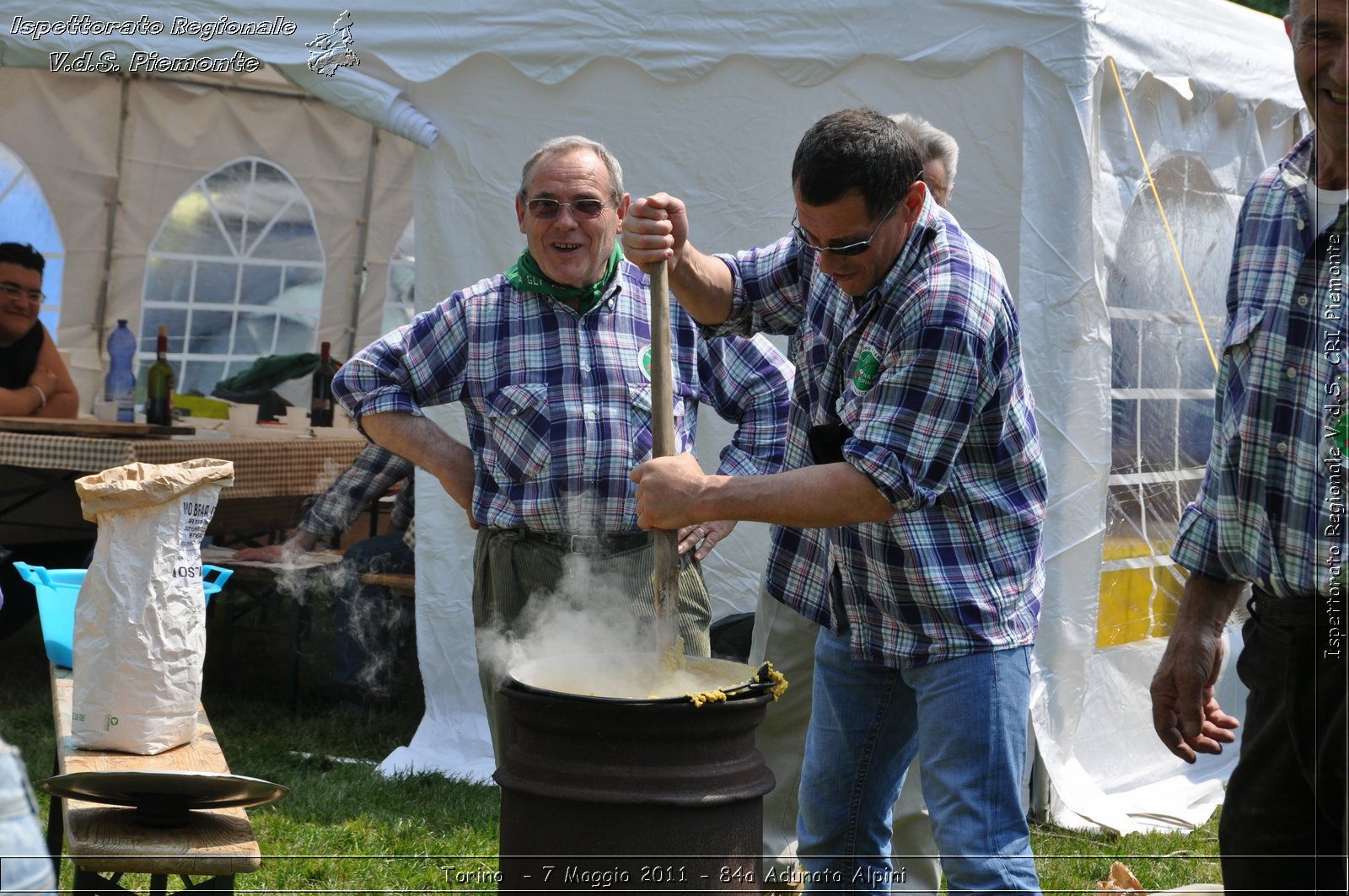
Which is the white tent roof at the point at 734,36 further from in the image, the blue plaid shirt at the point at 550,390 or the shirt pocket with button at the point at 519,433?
the shirt pocket with button at the point at 519,433

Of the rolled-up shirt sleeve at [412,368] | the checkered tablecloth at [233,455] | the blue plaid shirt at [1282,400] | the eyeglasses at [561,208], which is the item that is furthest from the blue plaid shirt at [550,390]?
the checkered tablecloth at [233,455]

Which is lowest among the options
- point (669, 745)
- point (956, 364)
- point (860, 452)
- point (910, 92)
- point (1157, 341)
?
point (669, 745)

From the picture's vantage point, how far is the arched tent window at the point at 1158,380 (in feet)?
16.1

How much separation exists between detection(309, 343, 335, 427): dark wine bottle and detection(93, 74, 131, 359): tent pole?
157 cm

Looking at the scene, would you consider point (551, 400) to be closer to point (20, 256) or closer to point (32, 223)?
point (20, 256)

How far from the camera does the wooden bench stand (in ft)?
7.72

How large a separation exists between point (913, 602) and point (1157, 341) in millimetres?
2896

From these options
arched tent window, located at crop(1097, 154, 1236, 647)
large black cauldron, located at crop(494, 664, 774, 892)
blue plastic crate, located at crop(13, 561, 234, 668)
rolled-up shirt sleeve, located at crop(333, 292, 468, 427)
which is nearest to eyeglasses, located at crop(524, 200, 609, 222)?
rolled-up shirt sleeve, located at crop(333, 292, 468, 427)

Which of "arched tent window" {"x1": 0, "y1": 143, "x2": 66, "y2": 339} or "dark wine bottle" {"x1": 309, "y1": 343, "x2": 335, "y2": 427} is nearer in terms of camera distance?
"dark wine bottle" {"x1": 309, "y1": 343, "x2": 335, "y2": 427}

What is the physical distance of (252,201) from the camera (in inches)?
365

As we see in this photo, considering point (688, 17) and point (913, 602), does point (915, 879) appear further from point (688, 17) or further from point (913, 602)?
point (688, 17)

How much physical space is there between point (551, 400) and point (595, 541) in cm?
39

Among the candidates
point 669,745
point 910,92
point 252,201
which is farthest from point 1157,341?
point 252,201

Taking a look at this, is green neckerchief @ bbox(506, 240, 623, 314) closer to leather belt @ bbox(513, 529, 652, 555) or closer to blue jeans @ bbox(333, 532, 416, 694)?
leather belt @ bbox(513, 529, 652, 555)
